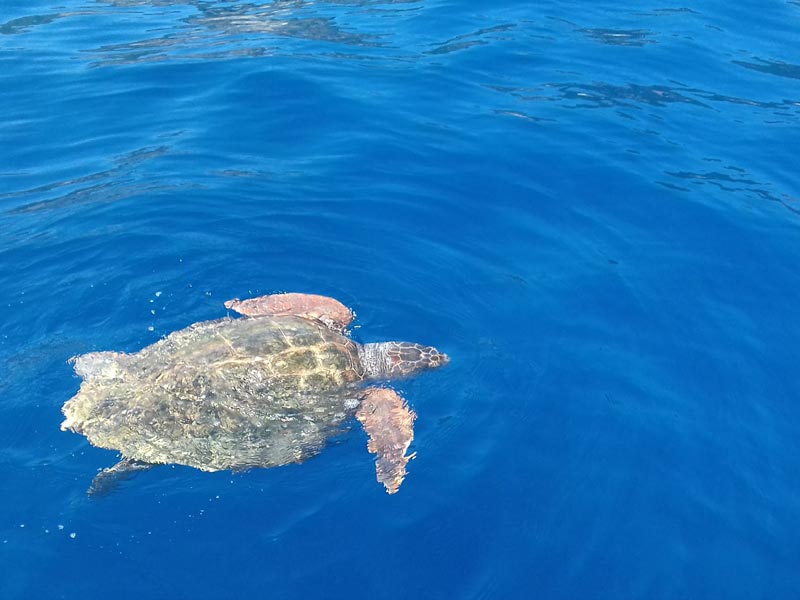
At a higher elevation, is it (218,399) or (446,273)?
(218,399)

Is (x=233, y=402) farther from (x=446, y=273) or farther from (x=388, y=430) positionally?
(x=446, y=273)

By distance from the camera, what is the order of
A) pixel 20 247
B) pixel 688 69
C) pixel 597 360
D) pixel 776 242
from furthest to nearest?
pixel 688 69 < pixel 776 242 < pixel 20 247 < pixel 597 360

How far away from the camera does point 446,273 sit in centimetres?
1077

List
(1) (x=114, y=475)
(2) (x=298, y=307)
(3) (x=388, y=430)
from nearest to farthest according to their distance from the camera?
(1) (x=114, y=475) → (3) (x=388, y=430) → (2) (x=298, y=307)

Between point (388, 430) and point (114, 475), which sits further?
point (388, 430)

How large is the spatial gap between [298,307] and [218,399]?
2.15 m

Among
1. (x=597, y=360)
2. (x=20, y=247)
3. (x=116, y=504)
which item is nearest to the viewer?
(x=116, y=504)

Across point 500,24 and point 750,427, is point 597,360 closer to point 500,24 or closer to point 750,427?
point 750,427

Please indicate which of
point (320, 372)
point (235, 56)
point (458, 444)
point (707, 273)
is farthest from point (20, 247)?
point (707, 273)

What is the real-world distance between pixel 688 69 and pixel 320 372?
1194cm

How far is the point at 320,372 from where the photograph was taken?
862 centimetres

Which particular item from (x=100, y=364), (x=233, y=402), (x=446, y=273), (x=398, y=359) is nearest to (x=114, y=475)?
(x=233, y=402)

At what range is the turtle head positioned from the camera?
9.12 metres

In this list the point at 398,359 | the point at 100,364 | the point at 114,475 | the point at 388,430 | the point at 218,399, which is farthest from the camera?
the point at 398,359
